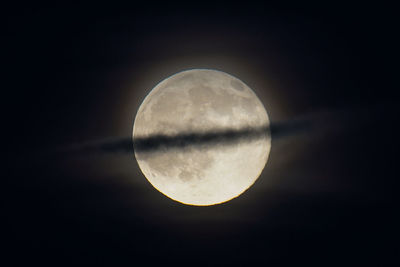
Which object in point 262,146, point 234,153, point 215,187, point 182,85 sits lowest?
point 215,187

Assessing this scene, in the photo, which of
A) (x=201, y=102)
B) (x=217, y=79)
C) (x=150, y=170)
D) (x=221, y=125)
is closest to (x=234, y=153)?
(x=221, y=125)

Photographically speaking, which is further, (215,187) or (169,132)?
(215,187)

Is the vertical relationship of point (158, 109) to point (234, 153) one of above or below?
above

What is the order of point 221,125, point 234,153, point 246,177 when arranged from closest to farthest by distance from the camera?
point 221,125
point 234,153
point 246,177

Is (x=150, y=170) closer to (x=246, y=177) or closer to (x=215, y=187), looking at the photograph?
(x=215, y=187)

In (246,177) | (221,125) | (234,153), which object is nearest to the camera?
(221,125)

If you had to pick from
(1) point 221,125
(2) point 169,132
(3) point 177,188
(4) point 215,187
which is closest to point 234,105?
(1) point 221,125

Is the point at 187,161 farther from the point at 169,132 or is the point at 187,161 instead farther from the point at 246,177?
the point at 246,177
